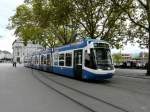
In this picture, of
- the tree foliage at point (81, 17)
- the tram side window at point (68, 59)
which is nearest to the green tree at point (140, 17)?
the tree foliage at point (81, 17)

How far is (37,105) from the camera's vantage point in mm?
11727

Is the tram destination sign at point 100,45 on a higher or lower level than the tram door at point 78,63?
higher

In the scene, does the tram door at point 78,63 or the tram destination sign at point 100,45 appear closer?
the tram destination sign at point 100,45

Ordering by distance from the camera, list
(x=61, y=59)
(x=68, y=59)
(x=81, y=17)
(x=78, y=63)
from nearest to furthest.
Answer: (x=78, y=63), (x=68, y=59), (x=61, y=59), (x=81, y=17)

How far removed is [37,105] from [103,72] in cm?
1124

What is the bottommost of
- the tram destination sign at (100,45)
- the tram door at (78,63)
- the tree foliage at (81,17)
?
the tram door at (78,63)

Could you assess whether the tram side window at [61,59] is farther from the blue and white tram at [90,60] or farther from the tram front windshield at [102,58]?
the tram front windshield at [102,58]

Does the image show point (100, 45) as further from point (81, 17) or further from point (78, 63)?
point (81, 17)

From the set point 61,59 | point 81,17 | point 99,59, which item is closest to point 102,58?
point 99,59

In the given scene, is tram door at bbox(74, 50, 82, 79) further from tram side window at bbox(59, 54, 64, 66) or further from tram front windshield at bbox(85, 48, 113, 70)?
tram side window at bbox(59, 54, 64, 66)

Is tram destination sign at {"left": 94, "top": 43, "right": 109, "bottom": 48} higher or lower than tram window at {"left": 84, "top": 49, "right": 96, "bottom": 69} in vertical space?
higher

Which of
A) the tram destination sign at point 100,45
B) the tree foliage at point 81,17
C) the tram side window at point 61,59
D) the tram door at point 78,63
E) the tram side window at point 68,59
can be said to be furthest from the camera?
the tree foliage at point 81,17

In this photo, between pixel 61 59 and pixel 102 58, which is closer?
pixel 102 58

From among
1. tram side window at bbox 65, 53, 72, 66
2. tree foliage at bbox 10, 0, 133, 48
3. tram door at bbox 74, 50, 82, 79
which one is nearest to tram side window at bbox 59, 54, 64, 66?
tram side window at bbox 65, 53, 72, 66
